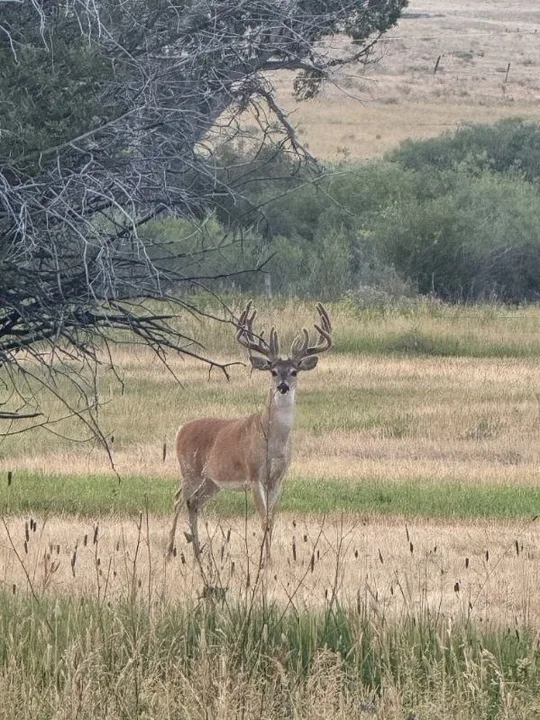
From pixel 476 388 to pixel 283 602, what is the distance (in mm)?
18359

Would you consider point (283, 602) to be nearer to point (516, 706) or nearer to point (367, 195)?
point (516, 706)

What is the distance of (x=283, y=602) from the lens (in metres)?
9.41

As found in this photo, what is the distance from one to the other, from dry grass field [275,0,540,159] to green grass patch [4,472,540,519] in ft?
193

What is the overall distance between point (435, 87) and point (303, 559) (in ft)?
→ 325

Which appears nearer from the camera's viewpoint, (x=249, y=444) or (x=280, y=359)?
(x=249, y=444)

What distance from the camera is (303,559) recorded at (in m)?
11.9

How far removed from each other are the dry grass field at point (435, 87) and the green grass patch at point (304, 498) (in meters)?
58.8

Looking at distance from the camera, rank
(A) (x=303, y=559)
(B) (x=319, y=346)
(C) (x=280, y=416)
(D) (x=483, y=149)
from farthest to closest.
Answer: (D) (x=483, y=149) → (B) (x=319, y=346) → (C) (x=280, y=416) → (A) (x=303, y=559)

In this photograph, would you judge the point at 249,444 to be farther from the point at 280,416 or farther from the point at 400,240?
the point at 400,240

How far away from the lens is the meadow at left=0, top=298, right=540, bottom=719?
23.1 feet

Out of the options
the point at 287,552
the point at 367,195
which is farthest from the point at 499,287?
the point at 287,552

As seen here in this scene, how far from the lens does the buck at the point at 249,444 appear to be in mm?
13180

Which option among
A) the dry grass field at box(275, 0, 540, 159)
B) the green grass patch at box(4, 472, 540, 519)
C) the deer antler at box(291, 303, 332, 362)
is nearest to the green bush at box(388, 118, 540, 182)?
the dry grass field at box(275, 0, 540, 159)

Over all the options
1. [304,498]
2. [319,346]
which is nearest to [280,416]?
[319,346]
